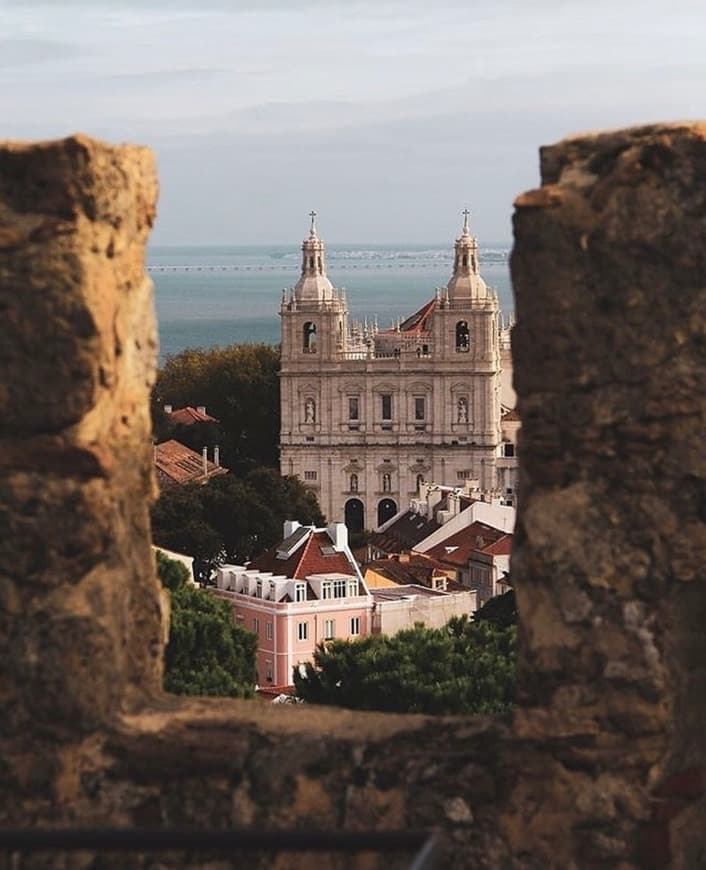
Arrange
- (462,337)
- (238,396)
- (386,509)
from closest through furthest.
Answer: (386,509) → (462,337) → (238,396)

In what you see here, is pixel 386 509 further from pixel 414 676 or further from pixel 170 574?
pixel 170 574

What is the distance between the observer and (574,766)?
19.2ft

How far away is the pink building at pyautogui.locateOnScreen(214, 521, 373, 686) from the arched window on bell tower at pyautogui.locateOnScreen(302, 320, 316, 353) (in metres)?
47.6

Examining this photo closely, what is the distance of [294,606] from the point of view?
165ft

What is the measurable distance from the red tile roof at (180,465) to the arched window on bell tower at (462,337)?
16.8 metres

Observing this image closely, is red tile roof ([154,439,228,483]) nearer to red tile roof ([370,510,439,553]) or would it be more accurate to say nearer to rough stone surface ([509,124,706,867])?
red tile roof ([370,510,439,553])

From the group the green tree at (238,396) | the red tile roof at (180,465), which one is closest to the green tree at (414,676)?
the red tile roof at (180,465)

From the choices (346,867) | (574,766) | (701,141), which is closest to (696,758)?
(574,766)

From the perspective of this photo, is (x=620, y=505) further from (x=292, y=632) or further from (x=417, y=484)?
(x=417, y=484)

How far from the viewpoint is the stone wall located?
583 centimetres

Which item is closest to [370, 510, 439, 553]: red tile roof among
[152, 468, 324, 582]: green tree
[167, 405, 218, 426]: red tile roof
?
[152, 468, 324, 582]: green tree

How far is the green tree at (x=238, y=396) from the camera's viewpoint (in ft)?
331

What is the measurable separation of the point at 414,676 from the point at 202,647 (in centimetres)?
288

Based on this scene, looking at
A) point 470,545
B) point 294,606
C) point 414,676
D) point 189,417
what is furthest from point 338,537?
point 189,417
